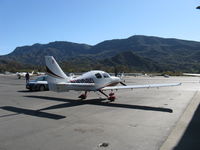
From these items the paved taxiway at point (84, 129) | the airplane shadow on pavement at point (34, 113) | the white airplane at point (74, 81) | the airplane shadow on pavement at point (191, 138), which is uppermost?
the white airplane at point (74, 81)

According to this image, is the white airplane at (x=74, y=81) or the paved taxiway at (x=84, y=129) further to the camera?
the white airplane at (x=74, y=81)

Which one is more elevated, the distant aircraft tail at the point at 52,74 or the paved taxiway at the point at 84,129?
the distant aircraft tail at the point at 52,74

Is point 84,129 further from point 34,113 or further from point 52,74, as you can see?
point 52,74

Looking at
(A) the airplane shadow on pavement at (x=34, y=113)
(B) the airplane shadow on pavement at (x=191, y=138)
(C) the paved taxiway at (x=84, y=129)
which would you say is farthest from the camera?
(A) the airplane shadow on pavement at (x=34, y=113)

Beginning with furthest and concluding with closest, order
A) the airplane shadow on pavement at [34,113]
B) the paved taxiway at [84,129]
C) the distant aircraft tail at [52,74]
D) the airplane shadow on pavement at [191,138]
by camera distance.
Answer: the distant aircraft tail at [52,74] → the airplane shadow on pavement at [34,113] → the paved taxiway at [84,129] → the airplane shadow on pavement at [191,138]

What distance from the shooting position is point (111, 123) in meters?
10.1

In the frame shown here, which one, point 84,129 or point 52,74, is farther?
point 52,74

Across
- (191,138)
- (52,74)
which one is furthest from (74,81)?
(191,138)

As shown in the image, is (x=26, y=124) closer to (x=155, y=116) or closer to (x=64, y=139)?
(x=64, y=139)

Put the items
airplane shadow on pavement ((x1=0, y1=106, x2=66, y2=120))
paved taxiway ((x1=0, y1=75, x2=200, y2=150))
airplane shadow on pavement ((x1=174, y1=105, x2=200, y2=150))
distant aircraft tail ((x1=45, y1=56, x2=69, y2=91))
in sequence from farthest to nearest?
distant aircraft tail ((x1=45, y1=56, x2=69, y2=91)) → airplane shadow on pavement ((x1=0, y1=106, x2=66, y2=120)) → paved taxiway ((x1=0, y1=75, x2=200, y2=150)) → airplane shadow on pavement ((x1=174, y1=105, x2=200, y2=150))

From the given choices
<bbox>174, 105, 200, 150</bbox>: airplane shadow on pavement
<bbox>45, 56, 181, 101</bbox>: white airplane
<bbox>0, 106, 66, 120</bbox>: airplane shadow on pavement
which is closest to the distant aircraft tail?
<bbox>45, 56, 181, 101</bbox>: white airplane

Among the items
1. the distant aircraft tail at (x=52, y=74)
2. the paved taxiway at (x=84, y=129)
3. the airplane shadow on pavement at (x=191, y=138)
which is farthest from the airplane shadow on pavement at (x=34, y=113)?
the airplane shadow on pavement at (x=191, y=138)

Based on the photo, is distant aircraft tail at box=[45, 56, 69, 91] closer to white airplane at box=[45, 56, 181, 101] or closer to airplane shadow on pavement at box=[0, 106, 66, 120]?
white airplane at box=[45, 56, 181, 101]

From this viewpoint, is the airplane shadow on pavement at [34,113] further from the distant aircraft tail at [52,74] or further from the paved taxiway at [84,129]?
the distant aircraft tail at [52,74]
